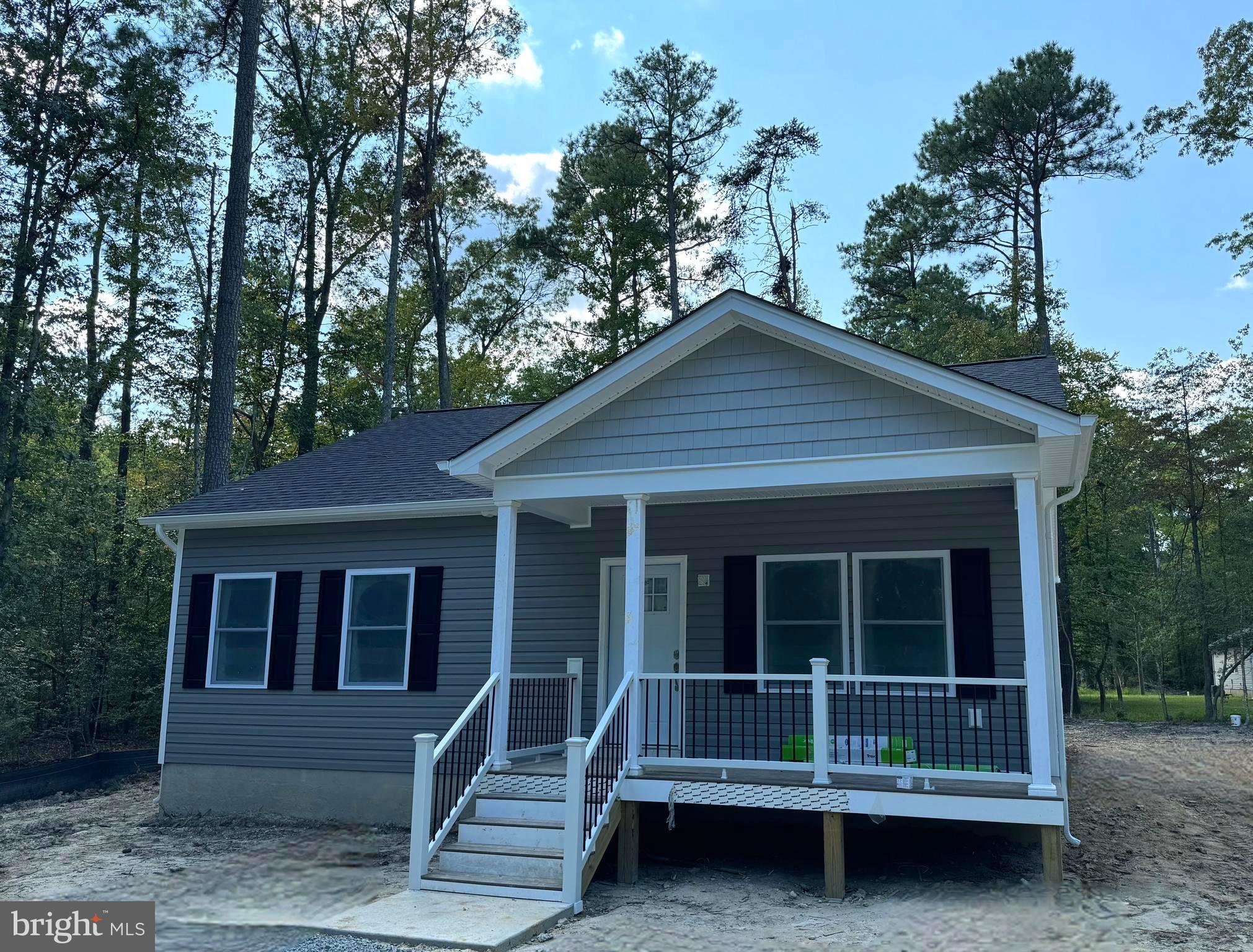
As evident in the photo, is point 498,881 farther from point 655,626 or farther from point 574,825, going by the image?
point 655,626

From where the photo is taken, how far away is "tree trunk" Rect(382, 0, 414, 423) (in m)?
21.6

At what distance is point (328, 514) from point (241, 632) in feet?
6.06

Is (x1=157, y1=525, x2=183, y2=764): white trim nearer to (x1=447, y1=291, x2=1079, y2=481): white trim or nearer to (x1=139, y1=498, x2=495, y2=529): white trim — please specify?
(x1=139, y1=498, x2=495, y2=529): white trim

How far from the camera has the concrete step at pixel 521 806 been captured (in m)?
7.79

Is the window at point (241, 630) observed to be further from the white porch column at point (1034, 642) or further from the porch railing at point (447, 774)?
the white porch column at point (1034, 642)

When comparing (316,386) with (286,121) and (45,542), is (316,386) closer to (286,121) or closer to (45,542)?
(286,121)

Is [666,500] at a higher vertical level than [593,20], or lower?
lower

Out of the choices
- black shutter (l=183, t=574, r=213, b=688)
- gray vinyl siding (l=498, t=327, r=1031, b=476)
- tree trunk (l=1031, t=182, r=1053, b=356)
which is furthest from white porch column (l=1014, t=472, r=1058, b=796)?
tree trunk (l=1031, t=182, r=1053, b=356)

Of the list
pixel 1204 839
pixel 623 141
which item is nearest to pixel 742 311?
pixel 1204 839

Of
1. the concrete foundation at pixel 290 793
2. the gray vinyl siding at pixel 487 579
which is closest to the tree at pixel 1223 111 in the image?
the gray vinyl siding at pixel 487 579

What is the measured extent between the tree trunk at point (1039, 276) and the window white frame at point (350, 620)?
58.3 feet

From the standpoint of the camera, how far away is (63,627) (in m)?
16.8

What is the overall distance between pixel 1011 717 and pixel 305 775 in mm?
7157

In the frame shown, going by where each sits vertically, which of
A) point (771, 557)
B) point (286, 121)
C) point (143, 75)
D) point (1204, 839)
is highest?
point (286, 121)
